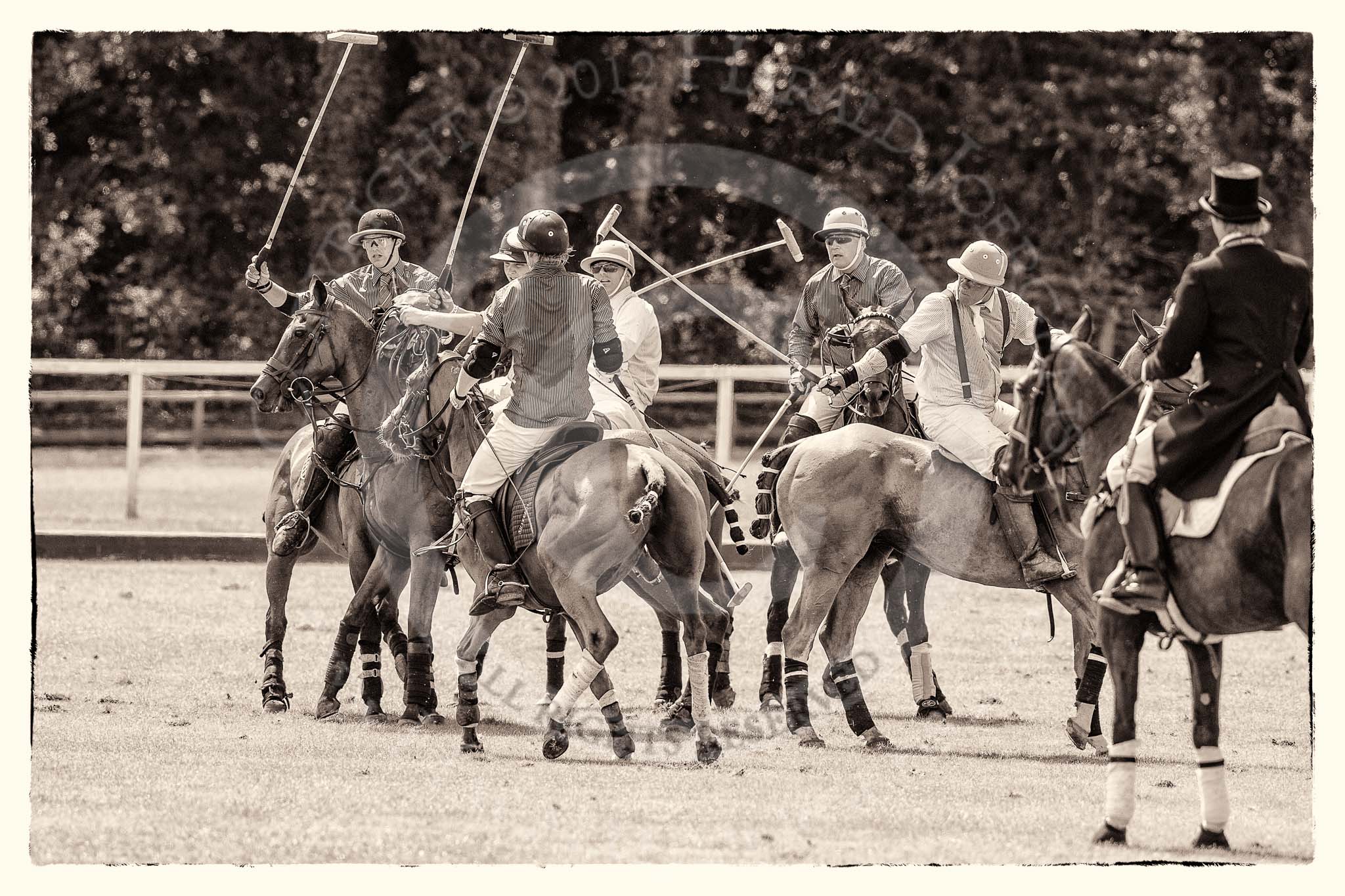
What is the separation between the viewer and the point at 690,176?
30.1 metres

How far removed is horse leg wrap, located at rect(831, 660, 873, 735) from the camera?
10.2 metres

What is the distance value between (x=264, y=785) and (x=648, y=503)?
87.5 inches

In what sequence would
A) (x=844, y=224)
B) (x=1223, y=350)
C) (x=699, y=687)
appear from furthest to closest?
(x=844, y=224) → (x=699, y=687) → (x=1223, y=350)

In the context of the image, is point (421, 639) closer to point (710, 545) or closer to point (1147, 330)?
point (710, 545)

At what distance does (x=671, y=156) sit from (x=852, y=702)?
20.4 meters

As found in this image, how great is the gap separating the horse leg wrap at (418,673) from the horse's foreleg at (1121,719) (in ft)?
14.1

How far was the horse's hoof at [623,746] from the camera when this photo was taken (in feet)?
31.4

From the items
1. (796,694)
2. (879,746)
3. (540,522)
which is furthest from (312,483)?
(879,746)

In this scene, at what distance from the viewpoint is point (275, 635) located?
1135cm

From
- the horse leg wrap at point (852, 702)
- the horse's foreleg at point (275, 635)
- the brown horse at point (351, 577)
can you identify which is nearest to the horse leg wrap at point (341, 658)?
the brown horse at point (351, 577)

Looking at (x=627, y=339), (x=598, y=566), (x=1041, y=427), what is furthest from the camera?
(x=627, y=339)

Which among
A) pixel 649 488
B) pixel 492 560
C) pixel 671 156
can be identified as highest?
pixel 671 156

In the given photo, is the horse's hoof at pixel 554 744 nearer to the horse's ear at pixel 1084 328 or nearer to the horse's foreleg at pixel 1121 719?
the horse's foreleg at pixel 1121 719

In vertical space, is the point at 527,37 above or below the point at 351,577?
above
